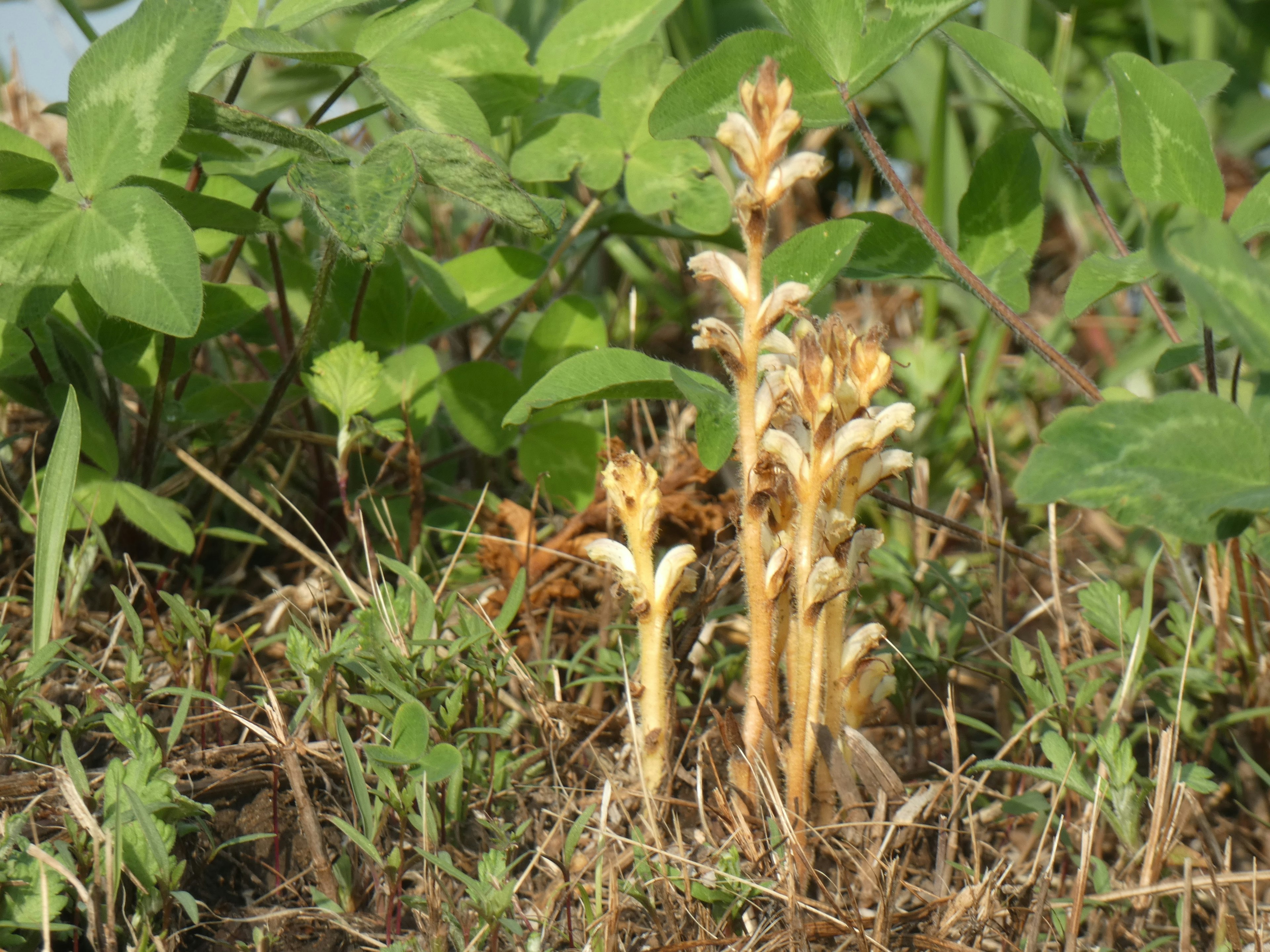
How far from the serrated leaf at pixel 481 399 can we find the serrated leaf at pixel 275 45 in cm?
74

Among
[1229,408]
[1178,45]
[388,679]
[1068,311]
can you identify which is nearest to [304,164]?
[388,679]

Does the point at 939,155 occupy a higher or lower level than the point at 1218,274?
lower

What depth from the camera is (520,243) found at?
314 centimetres

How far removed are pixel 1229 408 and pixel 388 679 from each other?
4.27 ft

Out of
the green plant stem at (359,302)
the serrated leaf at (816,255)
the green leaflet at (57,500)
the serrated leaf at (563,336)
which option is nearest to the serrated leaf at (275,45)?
the green plant stem at (359,302)

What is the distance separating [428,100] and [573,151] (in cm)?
41

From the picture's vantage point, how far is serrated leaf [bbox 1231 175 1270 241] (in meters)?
1.76

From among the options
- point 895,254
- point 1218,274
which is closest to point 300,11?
point 895,254

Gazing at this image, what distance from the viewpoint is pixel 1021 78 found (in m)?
2.00

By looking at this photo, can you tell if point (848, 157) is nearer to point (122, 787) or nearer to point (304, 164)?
point (304, 164)

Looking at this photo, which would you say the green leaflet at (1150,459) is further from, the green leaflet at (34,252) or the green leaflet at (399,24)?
the green leaflet at (34,252)

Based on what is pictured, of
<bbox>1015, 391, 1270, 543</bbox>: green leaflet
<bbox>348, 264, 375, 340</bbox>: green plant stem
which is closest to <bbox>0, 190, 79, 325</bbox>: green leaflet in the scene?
<bbox>348, 264, 375, 340</bbox>: green plant stem

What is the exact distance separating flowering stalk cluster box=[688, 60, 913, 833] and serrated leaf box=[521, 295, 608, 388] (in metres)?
0.91

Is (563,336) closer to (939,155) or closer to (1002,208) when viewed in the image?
(1002,208)
